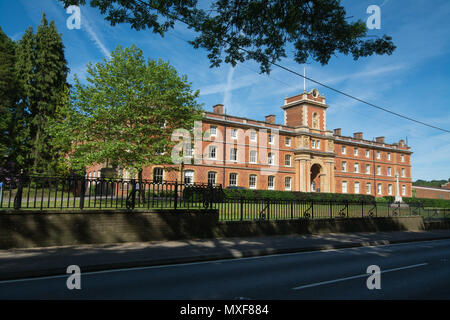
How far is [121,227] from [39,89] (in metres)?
31.9

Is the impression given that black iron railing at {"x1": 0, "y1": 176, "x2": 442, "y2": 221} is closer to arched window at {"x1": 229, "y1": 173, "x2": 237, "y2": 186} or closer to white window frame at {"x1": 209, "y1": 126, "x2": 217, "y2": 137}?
arched window at {"x1": 229, "y1": 173, "x2": 237, "y2": 186}

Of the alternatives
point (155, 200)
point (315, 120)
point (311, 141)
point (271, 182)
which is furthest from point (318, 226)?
point (315, 120)

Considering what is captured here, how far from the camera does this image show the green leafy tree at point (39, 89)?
33469 millimetres

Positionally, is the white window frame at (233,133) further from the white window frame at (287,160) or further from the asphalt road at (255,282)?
the asphalt road at (255,282)

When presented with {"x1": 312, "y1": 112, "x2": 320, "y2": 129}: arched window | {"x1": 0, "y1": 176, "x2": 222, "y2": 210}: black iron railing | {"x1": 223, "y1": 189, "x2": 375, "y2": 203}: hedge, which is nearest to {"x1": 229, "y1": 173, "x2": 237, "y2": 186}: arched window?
{"x1": 223, "y1": 189, "x2": 375, "y2": 203}: hedge

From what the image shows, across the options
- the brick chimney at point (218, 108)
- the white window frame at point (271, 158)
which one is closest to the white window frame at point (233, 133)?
the brick chimney at point (218, 108)

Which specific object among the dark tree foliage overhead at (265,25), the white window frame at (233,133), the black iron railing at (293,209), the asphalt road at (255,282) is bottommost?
the asphalt road at (255,282)

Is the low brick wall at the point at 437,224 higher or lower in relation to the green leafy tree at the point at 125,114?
lower

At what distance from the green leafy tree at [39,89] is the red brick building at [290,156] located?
845 cm

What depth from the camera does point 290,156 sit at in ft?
163

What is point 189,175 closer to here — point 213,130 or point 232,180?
point 232,180

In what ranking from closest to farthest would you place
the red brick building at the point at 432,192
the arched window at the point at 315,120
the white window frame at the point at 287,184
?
1. the white window frame at the point at 287,184
2. the arched window at the point at 315,120
3. the red brick building at the point at 432,192

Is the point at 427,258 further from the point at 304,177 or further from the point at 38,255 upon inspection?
the point at 304,177

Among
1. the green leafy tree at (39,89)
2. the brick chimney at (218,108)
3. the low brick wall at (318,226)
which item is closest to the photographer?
the low brick wall at (318,226)
